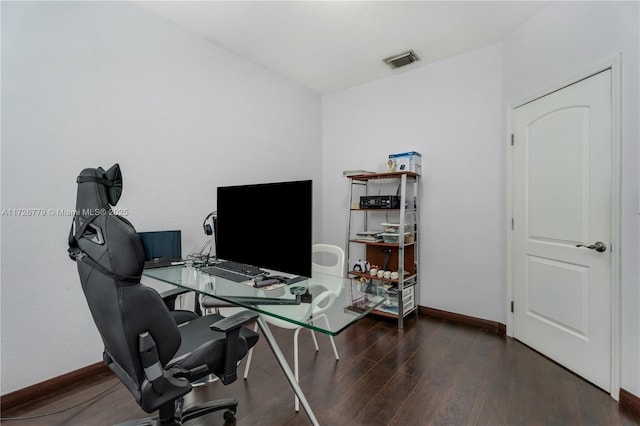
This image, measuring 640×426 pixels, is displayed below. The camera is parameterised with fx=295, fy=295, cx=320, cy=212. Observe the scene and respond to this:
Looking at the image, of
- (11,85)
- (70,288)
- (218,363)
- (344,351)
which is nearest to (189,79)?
(11,85)

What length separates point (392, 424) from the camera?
1648 mm

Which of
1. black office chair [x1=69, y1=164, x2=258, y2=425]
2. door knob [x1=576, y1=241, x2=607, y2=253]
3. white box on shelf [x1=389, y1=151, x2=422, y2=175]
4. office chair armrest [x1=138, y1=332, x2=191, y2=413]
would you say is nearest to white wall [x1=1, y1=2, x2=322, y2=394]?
black office chair [x1=69, y1=164, x2=258, y2=425]

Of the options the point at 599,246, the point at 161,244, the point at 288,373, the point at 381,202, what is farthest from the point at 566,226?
the point at 161,244

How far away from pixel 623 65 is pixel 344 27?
Answer: 1973mm

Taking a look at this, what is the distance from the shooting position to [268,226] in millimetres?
1756

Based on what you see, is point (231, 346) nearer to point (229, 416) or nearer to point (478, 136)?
point (229, 416)

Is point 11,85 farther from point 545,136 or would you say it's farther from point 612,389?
point 612,389

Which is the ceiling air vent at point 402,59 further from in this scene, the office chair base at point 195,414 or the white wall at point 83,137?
the office chair base at point 195,414

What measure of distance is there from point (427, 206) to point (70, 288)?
3.26 meters

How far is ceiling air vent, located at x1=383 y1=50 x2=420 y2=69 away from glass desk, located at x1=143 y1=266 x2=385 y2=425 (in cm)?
245

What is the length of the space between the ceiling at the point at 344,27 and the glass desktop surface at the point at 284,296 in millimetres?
2056

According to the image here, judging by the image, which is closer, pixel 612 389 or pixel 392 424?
pixel 392 424

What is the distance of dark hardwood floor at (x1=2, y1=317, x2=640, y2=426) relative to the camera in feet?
5.54

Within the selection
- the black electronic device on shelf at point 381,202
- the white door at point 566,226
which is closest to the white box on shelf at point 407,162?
the black electronic device on shelf at point 381,202
